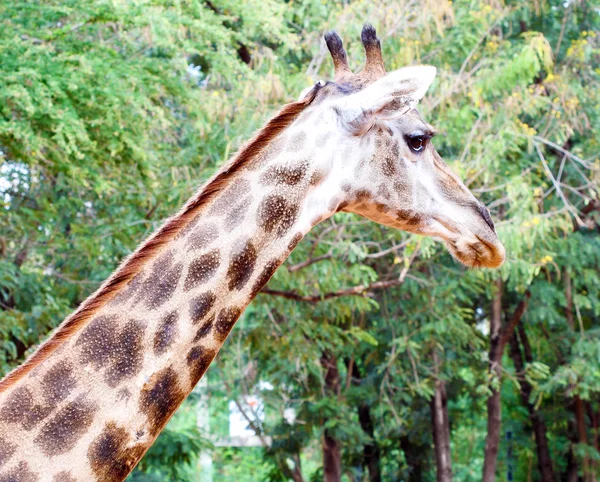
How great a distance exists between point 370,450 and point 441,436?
1647mm

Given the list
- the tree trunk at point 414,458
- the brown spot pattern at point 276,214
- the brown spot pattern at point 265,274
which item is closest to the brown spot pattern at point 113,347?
the brown spot pattern at point 265,274

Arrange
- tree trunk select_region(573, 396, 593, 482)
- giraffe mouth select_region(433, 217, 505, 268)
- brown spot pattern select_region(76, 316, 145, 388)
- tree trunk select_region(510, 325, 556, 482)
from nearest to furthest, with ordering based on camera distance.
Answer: brown spot pattern select_region(76, 316, 145, 388), giraffe mouth select_region(433, 217, 505, 268), tree trunk select_region(573, 396, 593, 482), tree trunk select_region(510, 325, 556, 482)

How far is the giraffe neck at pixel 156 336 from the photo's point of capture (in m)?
2.38

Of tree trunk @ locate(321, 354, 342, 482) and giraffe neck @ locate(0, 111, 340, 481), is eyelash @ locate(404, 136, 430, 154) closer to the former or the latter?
giraffe neck @ locate(0, 111, 340, 481)

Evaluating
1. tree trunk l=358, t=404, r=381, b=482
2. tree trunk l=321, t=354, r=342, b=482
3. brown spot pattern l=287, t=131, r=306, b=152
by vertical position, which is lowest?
tree trunk l=358, t=404, r=381, b=482

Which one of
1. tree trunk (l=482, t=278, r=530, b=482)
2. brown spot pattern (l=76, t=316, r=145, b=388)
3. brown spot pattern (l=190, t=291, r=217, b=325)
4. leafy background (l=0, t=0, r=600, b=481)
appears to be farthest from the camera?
tree trunk (l=482, t=278, r=530, b=482)

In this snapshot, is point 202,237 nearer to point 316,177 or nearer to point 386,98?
point 316,177

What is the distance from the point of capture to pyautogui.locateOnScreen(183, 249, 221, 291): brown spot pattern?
259cm

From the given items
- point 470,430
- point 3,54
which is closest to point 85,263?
point 3,54

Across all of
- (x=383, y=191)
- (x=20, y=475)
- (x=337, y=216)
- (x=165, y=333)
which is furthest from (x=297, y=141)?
(x=337, y=216)

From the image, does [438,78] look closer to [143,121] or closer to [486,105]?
[486,105]

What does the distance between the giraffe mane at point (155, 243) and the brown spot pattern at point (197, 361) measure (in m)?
0.27

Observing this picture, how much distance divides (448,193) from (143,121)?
4.71 m

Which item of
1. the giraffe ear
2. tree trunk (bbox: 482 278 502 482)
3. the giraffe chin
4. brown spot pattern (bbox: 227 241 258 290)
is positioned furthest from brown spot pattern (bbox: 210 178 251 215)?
tree trunk (bbox: 482 278 502 482)
